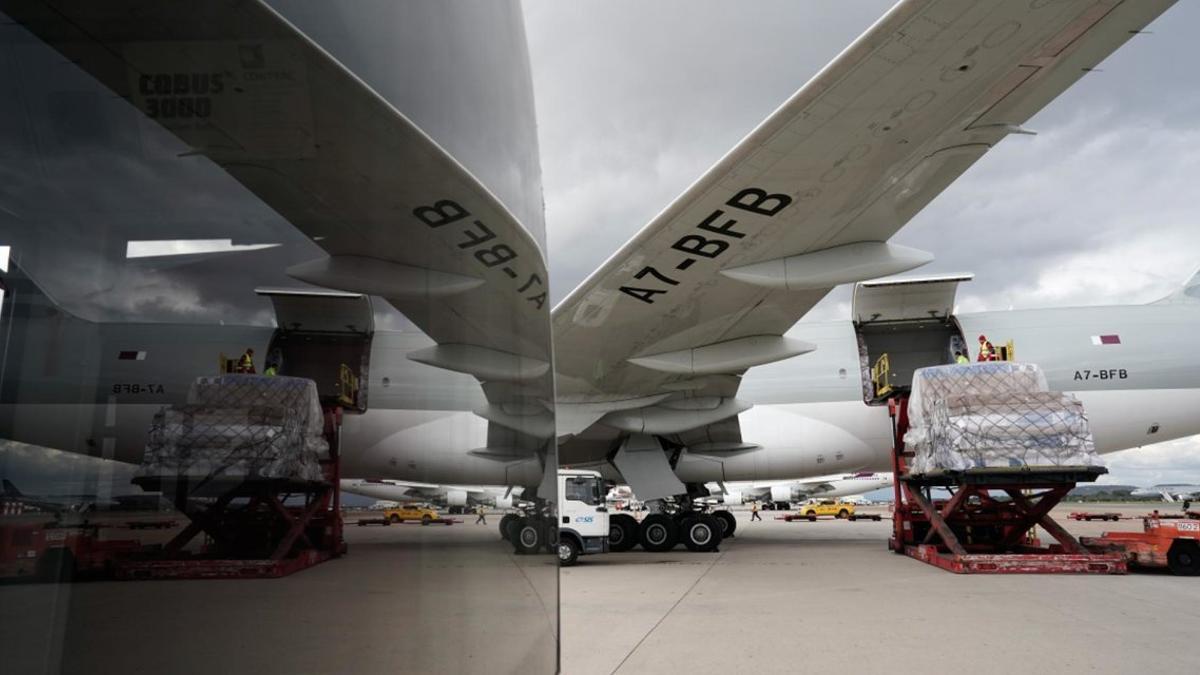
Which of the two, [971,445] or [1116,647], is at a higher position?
[971,445]

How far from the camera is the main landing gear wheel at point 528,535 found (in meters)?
1.40

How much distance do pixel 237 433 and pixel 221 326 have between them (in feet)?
0.32

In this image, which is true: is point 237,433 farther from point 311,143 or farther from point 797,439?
point 797,439

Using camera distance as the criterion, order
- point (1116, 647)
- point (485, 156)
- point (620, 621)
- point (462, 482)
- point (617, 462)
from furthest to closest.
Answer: point (617, 462) < point (620, 621) < point (1116, 647) < point (462, 482) < point (485, 156)

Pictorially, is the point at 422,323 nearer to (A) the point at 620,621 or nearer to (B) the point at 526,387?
(B) the point at 526,387

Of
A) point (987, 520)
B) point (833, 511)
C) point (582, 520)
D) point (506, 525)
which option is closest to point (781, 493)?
point (833, 511)

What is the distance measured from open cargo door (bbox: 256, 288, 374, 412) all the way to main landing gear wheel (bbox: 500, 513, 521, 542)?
47cm

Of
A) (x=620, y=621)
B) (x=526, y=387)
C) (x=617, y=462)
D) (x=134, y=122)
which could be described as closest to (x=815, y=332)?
(x=617, y=462)

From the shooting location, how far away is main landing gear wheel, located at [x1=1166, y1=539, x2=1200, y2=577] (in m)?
9.02

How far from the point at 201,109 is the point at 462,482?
74cm

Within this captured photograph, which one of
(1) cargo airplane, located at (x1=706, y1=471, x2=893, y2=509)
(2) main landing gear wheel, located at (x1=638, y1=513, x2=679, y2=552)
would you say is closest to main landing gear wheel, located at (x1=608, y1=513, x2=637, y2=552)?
(2) main landing gear wheel, located at (x1=638, y1=513, x2=679, y2=552)

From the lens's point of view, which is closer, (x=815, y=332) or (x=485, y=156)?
(x=485, y=156)

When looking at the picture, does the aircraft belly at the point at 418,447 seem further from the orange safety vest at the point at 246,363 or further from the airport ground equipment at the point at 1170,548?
the airport ground equipment at the point at 1170,548

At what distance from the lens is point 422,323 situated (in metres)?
0.95
